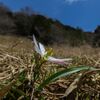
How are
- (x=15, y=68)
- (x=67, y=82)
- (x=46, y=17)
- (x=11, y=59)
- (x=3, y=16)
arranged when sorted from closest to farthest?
(x=67, y=82) < (x=15, y=68) < (x=11, y=59) < (x=46, y=17) < (x=3, y=16)

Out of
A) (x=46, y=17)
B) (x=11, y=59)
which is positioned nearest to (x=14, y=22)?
(x=46, y=17)

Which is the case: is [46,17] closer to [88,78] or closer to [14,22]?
[14,22]

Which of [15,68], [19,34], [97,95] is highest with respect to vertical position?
[19,34]

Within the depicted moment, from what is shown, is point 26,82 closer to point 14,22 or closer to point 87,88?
point 87,88

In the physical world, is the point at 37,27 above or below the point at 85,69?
above

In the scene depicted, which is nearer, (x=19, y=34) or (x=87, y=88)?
(x=87, y=88)

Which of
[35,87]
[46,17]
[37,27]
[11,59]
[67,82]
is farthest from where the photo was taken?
[46,17]

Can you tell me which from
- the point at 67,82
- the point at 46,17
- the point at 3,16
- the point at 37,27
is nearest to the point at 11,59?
the point at 67,82

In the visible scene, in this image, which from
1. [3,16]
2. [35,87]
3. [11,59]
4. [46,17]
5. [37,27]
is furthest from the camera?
[3,16]

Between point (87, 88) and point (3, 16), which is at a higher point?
point (3, 16)
